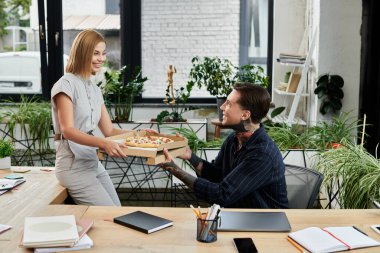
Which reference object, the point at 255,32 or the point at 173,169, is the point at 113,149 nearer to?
the point at 173,169

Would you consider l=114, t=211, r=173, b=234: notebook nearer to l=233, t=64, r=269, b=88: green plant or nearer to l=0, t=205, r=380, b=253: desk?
l=0, t=205, r=380, b=253: desk

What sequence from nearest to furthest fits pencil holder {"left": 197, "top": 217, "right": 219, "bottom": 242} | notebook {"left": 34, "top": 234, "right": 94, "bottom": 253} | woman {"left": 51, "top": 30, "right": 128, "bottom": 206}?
notebook {"left": 34, "top": 234, "right": 94, "bottom": 253}
pencil holder {"left": 197, "top": 217, "right": 219, "bottom": 242}
woman {"left": 51, "top": 30, "right": 128, "bottom": 206}

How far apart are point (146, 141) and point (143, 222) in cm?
78

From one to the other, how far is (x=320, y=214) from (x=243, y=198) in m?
0.40

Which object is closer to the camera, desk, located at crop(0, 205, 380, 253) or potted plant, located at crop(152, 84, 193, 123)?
desk, located at crop(0, 205, 380, 253)

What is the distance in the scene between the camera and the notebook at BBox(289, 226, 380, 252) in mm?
1953

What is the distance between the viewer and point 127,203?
4.85 meters

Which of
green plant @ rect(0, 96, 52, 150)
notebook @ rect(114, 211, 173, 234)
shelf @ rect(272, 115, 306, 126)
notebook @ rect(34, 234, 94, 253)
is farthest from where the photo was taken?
shelf @ rect(272, 115, 306, 126)

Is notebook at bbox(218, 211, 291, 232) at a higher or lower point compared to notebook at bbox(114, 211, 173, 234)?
lower

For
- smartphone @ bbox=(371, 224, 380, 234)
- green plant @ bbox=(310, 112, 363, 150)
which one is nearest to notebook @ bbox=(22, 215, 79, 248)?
smartphone @ bbox=(371, 224, 380, 234)

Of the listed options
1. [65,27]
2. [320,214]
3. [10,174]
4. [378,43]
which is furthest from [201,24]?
[320,214]

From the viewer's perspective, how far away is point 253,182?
2.56m

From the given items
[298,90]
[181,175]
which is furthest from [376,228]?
[298,90]

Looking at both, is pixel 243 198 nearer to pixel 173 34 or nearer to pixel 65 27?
pixel 173 34
